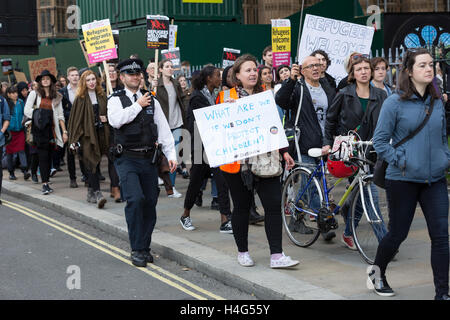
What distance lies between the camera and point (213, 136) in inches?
259

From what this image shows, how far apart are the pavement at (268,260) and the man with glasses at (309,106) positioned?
66cm

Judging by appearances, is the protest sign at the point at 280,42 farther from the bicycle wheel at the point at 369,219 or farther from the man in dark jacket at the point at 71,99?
the bicycle wheel at the point at 369,219

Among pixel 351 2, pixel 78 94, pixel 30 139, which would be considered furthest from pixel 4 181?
pixel 351 2

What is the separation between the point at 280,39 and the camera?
12.4 metres

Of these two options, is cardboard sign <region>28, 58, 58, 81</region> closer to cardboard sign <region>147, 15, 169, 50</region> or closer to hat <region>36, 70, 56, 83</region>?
hat <region>36, 70, 56, 83</region>

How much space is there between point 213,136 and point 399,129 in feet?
5.91

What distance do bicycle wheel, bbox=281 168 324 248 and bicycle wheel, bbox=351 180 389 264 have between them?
0.48 meters

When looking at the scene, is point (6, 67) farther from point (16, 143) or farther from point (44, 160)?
point (44, 160)

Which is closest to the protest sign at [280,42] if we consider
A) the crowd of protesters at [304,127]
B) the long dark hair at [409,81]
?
the crowd of protesters at [304,127]

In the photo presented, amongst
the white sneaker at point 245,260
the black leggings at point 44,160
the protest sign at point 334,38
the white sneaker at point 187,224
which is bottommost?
the white sneaker at point 187,224

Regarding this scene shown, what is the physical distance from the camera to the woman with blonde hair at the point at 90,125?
10.8 m

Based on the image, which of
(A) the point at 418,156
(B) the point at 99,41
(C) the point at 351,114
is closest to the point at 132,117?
(C) the point at 351,114

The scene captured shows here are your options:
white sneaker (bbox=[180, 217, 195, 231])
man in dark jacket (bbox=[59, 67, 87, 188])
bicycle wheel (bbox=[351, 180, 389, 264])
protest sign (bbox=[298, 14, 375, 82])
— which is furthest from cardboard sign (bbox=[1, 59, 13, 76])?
bicycle wheel (bbox=[351, 180, 389, 264])
